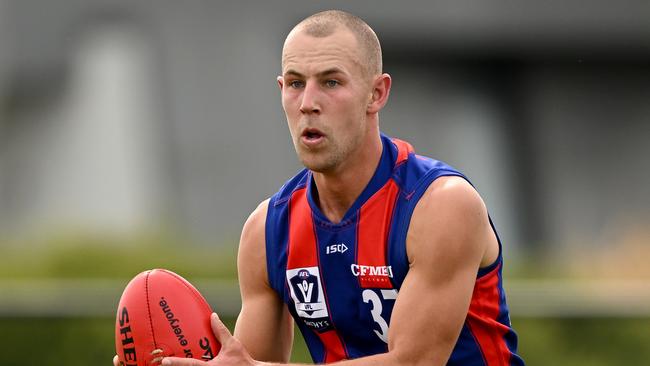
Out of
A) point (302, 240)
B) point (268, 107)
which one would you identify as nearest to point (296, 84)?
point (302, 240)

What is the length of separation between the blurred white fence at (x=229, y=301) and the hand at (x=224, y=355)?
350cm

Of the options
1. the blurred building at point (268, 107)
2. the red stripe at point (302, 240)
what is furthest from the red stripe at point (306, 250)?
the blurred building at point (268, 107)

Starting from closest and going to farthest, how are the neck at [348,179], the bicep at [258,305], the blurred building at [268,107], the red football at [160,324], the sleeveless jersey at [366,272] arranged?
1. the red football at [160,324]
2. the sleeveless jersey at [366,272]
3. the neck at [348,179]
4. the bicep at [258,305]
5. the blurred building at [268,107]

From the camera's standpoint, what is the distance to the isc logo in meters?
4.66

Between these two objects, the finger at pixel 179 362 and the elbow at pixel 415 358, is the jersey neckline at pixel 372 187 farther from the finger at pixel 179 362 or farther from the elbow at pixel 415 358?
the finger at pixel 179 362

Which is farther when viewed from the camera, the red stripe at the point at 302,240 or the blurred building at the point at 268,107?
the blurred building at the point at 268,107

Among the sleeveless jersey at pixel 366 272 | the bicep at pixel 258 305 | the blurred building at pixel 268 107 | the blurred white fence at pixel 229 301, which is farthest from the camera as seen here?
the blurred building at pixel 268 107

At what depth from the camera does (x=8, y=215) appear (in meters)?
11.4

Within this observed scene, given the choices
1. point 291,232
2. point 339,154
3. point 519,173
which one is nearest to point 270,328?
point 291,232

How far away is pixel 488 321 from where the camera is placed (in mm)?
4605

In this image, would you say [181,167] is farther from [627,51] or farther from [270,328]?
[270,328]

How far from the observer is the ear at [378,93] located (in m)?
4.64

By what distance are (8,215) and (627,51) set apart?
6.24m

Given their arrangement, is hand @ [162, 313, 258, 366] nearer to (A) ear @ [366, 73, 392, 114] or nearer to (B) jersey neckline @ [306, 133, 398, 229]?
(B) jersey neckline @ [306, 133, 398, 229]
